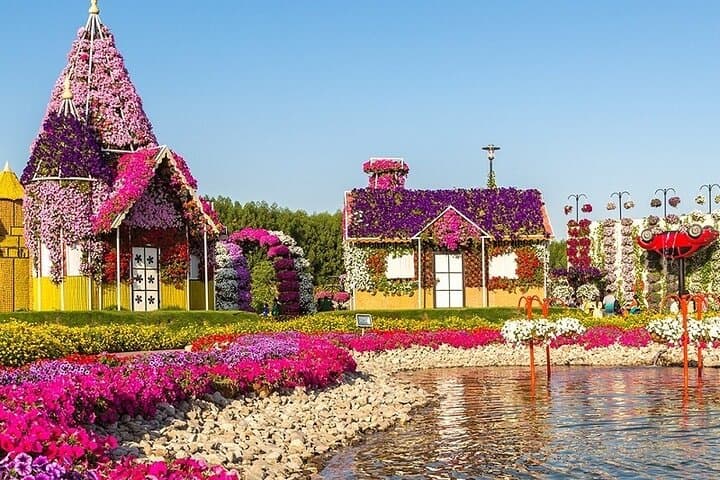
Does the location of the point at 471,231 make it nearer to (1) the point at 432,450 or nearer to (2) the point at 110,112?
(2) the point at 110,112

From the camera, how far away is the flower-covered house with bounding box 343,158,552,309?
36.1 m

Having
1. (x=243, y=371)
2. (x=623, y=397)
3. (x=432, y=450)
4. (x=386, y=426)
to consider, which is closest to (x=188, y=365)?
(x=243, y=371)

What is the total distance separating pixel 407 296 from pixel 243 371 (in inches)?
841

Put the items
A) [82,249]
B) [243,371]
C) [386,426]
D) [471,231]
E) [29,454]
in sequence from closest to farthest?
[29,454] < [386,426] < [243,371] < [82,249] < [471,231]

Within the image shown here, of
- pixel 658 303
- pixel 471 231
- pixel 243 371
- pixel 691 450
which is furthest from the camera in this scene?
pixel 658 303

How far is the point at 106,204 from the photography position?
1137 inches

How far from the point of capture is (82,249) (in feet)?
93.8

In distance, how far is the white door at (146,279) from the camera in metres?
29.7

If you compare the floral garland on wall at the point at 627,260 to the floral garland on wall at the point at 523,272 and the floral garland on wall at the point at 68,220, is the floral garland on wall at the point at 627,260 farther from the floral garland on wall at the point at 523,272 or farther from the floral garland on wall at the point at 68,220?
the floral garland on wall at the point at 68,220

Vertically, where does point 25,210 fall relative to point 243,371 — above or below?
above

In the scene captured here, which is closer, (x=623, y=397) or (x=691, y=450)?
(x=691, y=450)

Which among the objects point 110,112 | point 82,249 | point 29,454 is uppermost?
point 110,112

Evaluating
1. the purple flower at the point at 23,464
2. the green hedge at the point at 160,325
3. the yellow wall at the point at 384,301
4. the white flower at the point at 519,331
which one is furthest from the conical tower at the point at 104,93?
the purple flower at the point at 23,464

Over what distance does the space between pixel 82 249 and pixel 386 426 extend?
1691cm
